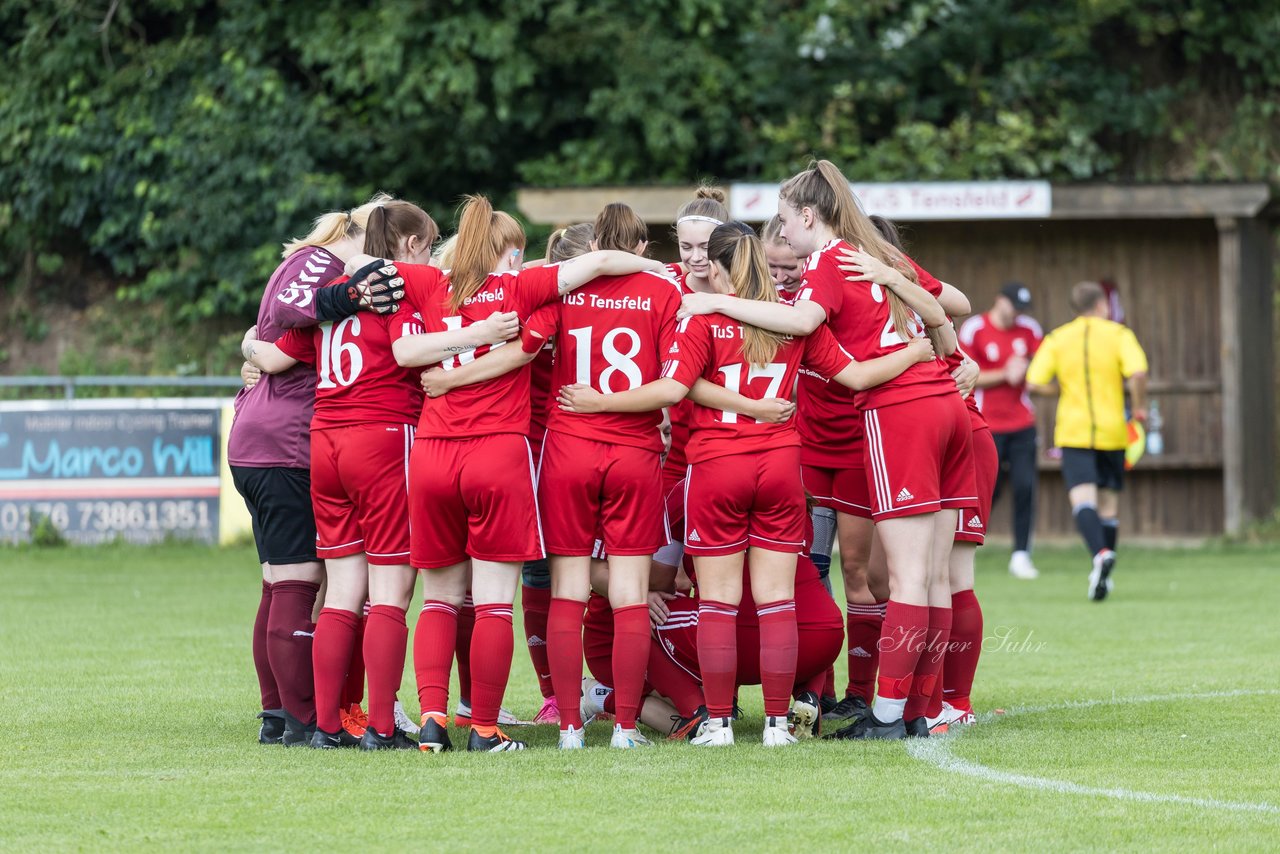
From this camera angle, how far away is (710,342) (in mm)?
6016

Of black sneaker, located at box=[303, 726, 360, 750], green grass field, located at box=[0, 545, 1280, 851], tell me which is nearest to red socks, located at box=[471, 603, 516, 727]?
green grass field, located at box=[0, 545, 1280, 851]

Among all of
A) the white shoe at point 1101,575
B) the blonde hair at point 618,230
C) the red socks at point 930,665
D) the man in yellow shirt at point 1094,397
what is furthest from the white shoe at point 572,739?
the man in yellow shirt at point 1094,397

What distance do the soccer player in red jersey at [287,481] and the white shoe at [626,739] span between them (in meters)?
1.06

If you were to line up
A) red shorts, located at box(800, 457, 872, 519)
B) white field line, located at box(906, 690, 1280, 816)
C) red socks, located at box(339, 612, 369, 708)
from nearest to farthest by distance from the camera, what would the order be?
white field line, located at box(906, 690, 1280, 816) → red socks, located at box(339, 612, 369, 708) → red shorts, located at box(800, 457, 872, 519)

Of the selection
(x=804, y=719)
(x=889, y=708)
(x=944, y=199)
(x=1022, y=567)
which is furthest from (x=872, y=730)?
(x=944, y=199)

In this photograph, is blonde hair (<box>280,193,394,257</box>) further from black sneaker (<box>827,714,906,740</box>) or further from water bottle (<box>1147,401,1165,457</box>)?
water bottle (<box>1147,401,1165,457</box>)

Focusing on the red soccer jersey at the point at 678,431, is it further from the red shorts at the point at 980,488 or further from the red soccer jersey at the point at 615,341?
the red shorts at the point at 980,488

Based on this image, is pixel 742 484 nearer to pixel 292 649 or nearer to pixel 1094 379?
pixel 292 649

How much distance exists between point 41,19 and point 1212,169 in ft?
45.5

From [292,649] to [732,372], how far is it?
74.9 inches

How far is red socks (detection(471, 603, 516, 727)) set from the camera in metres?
5.94

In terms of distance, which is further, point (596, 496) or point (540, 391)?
point (540, 391)

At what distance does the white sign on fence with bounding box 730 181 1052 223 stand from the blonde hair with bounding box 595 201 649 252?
30.8 ft

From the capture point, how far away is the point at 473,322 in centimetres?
595
